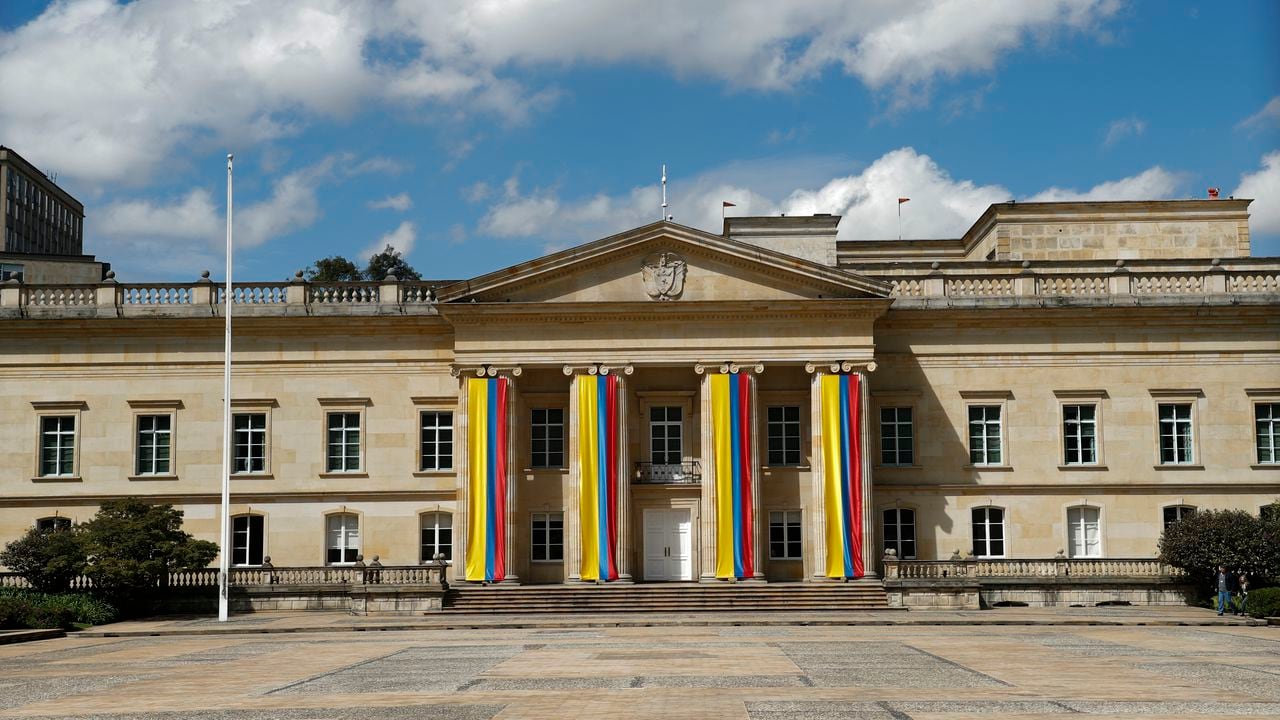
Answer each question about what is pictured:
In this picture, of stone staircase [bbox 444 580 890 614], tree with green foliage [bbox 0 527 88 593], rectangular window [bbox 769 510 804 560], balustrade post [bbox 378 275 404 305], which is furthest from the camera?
balustrade post [bbox 378 275 404 305]

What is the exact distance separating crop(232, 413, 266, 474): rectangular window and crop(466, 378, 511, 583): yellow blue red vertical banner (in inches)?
299

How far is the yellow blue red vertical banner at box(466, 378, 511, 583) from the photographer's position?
41.6 m

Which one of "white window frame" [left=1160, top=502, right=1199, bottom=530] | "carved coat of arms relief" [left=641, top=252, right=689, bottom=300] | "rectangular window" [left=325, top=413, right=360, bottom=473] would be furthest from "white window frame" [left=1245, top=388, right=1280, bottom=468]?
"rectangular window" [left=325, top=413, right=360, bottom=473]

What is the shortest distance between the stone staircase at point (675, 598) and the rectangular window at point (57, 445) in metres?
14.4

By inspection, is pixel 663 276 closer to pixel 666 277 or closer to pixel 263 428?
pixel 666 277

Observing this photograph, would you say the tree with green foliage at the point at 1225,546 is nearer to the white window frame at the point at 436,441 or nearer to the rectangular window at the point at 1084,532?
the rectangular window at the point at 1084,532

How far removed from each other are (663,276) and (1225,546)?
18016 mm

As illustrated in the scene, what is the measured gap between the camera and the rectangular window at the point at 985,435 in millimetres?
44594

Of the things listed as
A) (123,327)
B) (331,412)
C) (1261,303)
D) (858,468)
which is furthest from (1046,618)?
(123,327)

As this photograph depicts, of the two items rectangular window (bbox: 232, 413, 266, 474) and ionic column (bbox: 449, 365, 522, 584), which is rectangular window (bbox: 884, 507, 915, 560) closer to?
ionic column (bbox: 449, 365, 522, 584)

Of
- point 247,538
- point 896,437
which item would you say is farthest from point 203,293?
point 896,437

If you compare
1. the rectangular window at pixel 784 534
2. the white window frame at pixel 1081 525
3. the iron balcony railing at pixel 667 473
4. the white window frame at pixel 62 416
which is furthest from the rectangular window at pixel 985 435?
the white window frame at pixel 62 416

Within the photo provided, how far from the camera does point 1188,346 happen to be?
147 ft

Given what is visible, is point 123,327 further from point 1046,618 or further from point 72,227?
point 72,227
